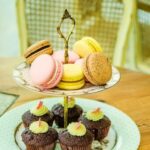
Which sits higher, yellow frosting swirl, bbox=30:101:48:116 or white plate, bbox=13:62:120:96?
white plate, bbox=13:62:120:96

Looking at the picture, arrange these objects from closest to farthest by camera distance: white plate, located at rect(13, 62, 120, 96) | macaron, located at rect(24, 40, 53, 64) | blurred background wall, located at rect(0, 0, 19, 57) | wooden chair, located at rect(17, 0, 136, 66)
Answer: white plate, located at rect(13, 62, 120, 96) < macaron, located at rect(24, 40, 53, 64) < wooden chair, located at rect(17, 0, 136, 66) < blurred background wall, located at rect(0, 0, 19, 57)

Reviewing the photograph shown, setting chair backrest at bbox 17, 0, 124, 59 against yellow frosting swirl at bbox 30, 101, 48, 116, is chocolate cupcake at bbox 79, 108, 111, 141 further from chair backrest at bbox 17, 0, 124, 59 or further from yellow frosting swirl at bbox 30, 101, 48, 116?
chair backrest at bbox 17, 0, 124, 59

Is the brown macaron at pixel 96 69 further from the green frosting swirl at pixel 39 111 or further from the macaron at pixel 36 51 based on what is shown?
the green frosting swirl at pixel 39 111

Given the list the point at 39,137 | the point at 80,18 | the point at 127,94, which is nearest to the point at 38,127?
the point at 39,137

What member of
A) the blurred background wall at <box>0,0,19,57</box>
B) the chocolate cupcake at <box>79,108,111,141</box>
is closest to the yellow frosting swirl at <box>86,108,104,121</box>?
the chocolate cupcake at <box>79,108,111,141</box>

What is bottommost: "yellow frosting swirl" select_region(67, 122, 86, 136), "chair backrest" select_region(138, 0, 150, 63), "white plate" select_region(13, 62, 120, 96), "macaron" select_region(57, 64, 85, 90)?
"chair backrest" select_region(138, 0, 150, 63)

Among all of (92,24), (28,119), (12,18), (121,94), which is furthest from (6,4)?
(28,119)

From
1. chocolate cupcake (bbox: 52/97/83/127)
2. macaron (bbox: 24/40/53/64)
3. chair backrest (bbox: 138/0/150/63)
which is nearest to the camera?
macaron (bbox: 24/40/53/64)
